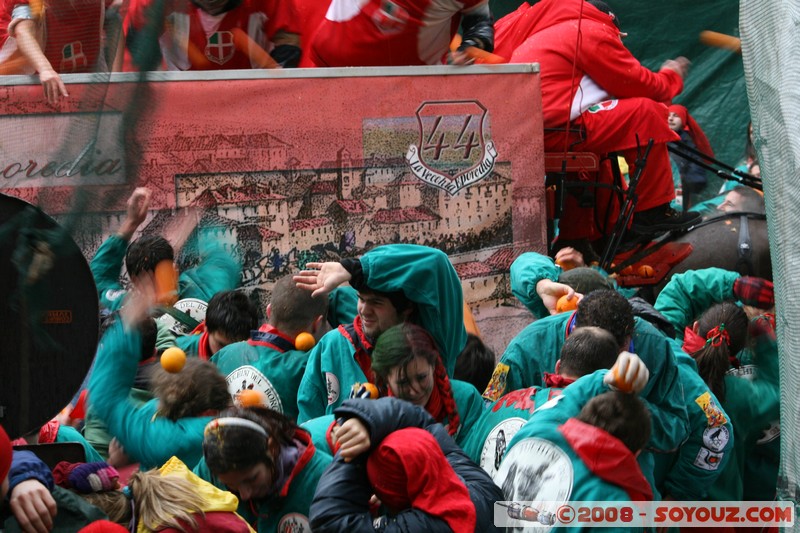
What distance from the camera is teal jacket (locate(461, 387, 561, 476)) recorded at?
367 centimetres

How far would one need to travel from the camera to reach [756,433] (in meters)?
4.79

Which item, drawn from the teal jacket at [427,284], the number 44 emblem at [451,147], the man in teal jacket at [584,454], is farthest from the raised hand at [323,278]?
the number 44 emblem at [451,147]

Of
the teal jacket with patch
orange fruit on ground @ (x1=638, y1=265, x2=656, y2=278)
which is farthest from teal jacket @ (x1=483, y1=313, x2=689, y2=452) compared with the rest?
orange fruit on ground @ (x1=638, y1=265, x2=656, y2=278)

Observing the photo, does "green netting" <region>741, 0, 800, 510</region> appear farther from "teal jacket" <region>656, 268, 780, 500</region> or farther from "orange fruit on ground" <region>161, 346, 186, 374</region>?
"orange fruit on ground" <region>161, 346, 186, 374</region>

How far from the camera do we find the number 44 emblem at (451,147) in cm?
559

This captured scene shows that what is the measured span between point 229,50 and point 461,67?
3.98 feet

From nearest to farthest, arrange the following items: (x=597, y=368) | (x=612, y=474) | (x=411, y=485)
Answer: (x=411, y=485)
(x=612, y=474)
(x=597, y=368)

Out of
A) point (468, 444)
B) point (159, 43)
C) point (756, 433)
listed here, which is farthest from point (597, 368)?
point (159, 43)

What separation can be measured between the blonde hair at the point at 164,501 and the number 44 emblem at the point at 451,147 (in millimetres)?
2882

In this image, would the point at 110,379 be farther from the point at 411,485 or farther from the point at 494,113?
the point at 494,113

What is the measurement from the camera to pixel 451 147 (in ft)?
18.4

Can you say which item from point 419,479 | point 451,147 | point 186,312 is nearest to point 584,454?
point 419,479

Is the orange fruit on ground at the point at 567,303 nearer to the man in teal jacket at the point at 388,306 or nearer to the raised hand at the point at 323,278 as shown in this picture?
the man in teal jacket at the point at 388,306

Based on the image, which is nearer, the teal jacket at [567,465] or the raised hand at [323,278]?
the teal jacket at [567,465]
